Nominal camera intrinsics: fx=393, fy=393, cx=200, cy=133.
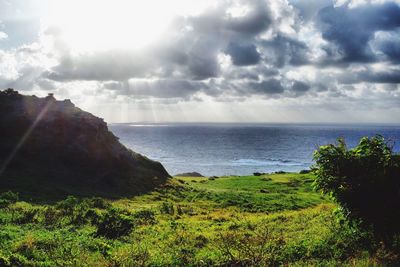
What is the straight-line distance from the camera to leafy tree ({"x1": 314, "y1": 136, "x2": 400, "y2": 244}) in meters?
17.8

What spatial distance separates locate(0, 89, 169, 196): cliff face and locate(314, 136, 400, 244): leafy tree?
5194 cm

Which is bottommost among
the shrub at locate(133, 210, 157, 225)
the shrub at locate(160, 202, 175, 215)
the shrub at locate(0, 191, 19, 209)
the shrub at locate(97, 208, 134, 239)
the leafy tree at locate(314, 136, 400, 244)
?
the shrub at locate(160, 202, 175, 215)

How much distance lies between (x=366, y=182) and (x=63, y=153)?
6977cm

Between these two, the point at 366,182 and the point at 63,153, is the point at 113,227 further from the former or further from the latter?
the point at 63,153

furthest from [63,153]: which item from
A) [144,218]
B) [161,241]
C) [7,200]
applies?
[161,241]

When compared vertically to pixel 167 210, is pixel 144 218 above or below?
above

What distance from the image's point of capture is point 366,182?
17938 millimetres

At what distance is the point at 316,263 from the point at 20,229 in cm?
2104

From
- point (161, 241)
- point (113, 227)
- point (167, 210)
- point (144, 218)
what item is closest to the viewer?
point (161, 241)

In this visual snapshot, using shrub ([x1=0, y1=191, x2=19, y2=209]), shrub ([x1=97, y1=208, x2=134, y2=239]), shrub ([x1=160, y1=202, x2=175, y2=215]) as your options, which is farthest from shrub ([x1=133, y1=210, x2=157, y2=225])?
shrub ([x1=0, y1=191, x2=19, y2=209])

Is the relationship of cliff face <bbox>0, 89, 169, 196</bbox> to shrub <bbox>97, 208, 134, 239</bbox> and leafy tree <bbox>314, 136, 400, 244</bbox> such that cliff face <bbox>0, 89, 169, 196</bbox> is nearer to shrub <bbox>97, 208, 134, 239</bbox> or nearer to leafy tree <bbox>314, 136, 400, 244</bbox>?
shrub <bbox>97, 208, 134, 239</bbox>

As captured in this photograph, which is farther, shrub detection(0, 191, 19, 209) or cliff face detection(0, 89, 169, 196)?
cliff face detection(0, 89, 169, 196)

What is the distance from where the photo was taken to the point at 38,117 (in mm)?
83500

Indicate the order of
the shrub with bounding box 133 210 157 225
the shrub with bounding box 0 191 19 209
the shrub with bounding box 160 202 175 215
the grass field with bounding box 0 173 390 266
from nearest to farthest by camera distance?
the grass field with bounding box 0 173 390 266 → the shrub with bounding box 133 210 157 225 → the shrub with bounding box 0 191 19 209 → the shrub with bounding box 160 202 175 215
